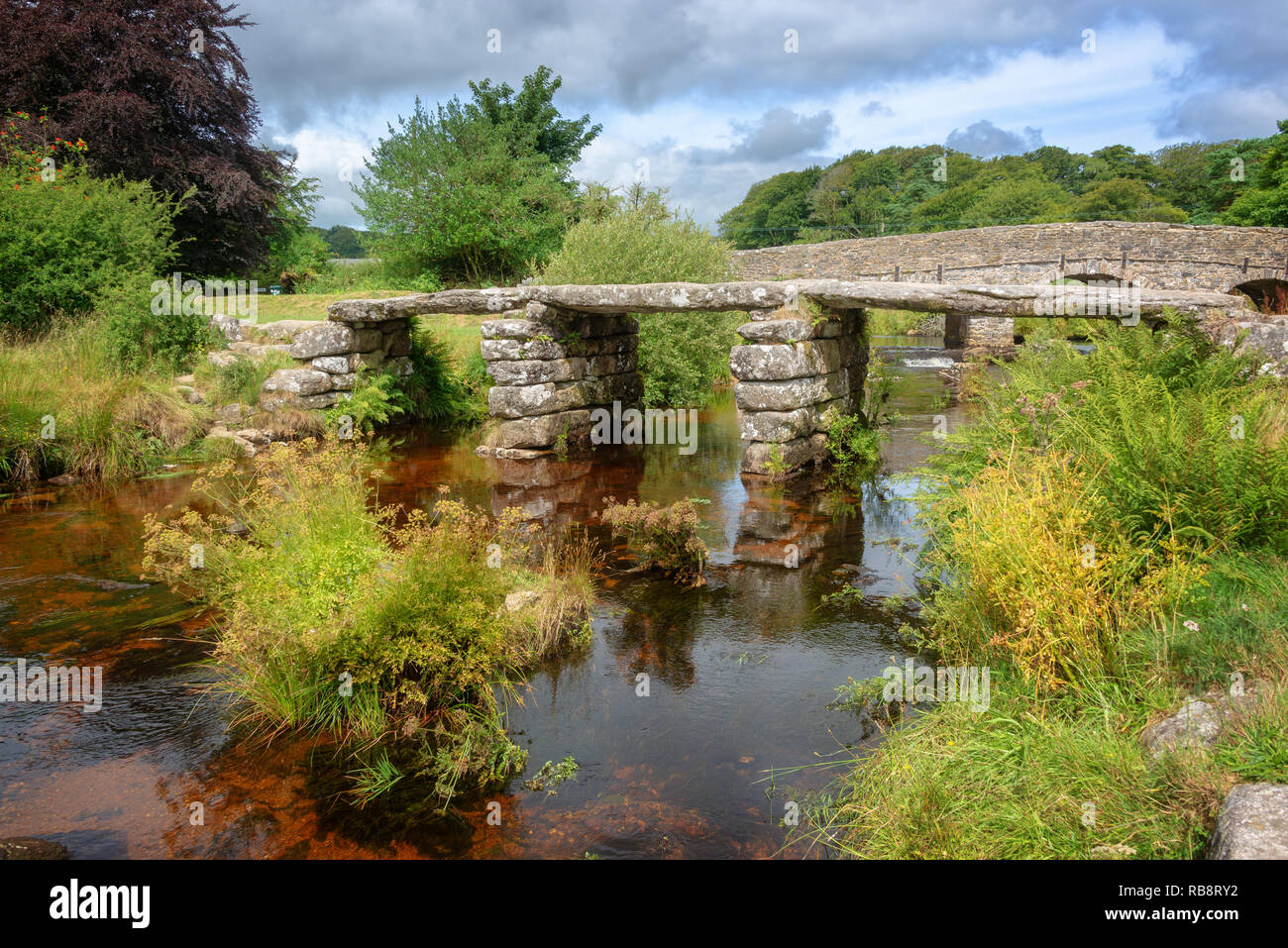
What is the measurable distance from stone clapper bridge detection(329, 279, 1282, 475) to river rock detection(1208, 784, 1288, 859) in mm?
6058

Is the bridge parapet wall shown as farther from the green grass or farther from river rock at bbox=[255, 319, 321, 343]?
river rock at bbox=[255, 319, 321, 343]

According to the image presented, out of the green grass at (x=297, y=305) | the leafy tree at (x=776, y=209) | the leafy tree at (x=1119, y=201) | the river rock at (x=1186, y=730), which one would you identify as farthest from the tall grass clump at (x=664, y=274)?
the leafy tree at (x=776, y=209)

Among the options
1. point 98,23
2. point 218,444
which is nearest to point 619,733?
point 218,444

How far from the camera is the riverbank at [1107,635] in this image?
315 cm

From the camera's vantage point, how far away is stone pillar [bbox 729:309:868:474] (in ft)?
32.5

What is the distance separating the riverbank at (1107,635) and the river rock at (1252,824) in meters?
0.12

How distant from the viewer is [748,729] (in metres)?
4.54

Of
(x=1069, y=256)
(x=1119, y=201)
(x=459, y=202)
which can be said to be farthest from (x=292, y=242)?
(x=1119, y=201)

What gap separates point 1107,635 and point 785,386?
19.9ft

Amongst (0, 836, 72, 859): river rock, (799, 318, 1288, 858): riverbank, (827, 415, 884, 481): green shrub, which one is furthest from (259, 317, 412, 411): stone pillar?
(799, 318, 1288, 858): riverbank

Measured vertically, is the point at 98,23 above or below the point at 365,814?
above
